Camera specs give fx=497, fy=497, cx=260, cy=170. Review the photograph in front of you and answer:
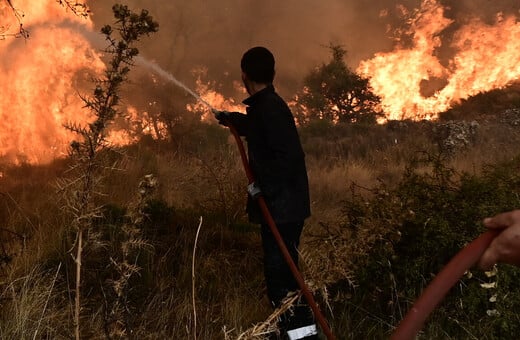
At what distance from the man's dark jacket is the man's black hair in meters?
0.09

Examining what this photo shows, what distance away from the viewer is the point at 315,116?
80.8 feet

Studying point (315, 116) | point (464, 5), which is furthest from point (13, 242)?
point (464, 5)

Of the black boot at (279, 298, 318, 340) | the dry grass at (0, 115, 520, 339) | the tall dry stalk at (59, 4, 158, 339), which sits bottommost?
the black boot at (279, 298, 318, 340)

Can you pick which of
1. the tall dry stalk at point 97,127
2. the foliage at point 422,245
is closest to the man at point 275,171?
the foliage at point 422,245

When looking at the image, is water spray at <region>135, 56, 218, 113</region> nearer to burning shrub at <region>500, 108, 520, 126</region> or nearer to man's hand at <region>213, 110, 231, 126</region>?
man's hand at <region>213, 110, 231, 126</region>

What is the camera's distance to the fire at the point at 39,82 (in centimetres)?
668

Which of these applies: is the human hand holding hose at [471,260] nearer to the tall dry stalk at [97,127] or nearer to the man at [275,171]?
the tall dry stalk at [97,127]

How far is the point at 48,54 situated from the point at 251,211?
6.13 meters

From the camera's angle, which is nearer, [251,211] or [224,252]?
[251,211]

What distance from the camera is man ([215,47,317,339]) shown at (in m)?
3.04

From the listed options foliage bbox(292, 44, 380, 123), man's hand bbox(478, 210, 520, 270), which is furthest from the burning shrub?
man's hand bbox(478, 210, 520, 270)

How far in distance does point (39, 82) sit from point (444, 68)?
768 inches

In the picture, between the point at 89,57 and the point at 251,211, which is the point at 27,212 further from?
the point at 89,57

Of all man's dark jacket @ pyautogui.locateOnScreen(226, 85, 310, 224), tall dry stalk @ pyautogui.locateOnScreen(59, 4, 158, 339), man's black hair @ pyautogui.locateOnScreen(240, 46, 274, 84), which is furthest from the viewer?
man's black hair @ pyautogui.locateOnScreen(240, 46, 274, 84)
